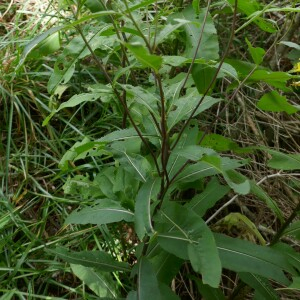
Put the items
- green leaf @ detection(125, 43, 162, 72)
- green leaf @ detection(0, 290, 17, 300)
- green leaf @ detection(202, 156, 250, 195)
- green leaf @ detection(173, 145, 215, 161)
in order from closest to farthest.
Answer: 1. green leaf @ detection(125, 43, 162, 72)
2. green leaf @ detection(202, 156, 250, 195)
3. green leaf @ detection(173, 145, 215, 161)
4. green leaf @ detection(0, 290, 17, 300)

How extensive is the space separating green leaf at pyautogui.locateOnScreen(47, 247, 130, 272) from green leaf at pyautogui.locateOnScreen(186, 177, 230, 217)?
0.24 metres

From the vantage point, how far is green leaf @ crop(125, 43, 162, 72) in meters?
0.90

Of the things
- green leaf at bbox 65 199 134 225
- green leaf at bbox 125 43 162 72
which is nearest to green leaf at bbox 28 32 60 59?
green leaf at bbox 65 199 134 225

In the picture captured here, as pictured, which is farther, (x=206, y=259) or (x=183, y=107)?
(x=183, y=107)

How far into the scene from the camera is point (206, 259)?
3.60 feet

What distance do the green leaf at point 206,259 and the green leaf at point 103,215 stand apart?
240 mm

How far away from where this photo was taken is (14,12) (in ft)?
8.95

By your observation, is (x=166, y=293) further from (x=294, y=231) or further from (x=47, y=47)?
(x=47, y=47)

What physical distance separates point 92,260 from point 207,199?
35 centimetres

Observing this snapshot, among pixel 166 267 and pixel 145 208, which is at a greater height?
pixel 145 208

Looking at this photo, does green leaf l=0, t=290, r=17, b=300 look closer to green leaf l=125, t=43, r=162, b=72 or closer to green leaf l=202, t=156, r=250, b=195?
green leaf l=202, t=156, r=250, b=195

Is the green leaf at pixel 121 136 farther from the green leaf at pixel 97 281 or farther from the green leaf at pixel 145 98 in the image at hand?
the green leaf at pixel 97 281

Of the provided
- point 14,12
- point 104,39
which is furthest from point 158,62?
point 14,12

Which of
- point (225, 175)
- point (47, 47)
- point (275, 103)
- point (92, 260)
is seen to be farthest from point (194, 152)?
point (47, 47)
